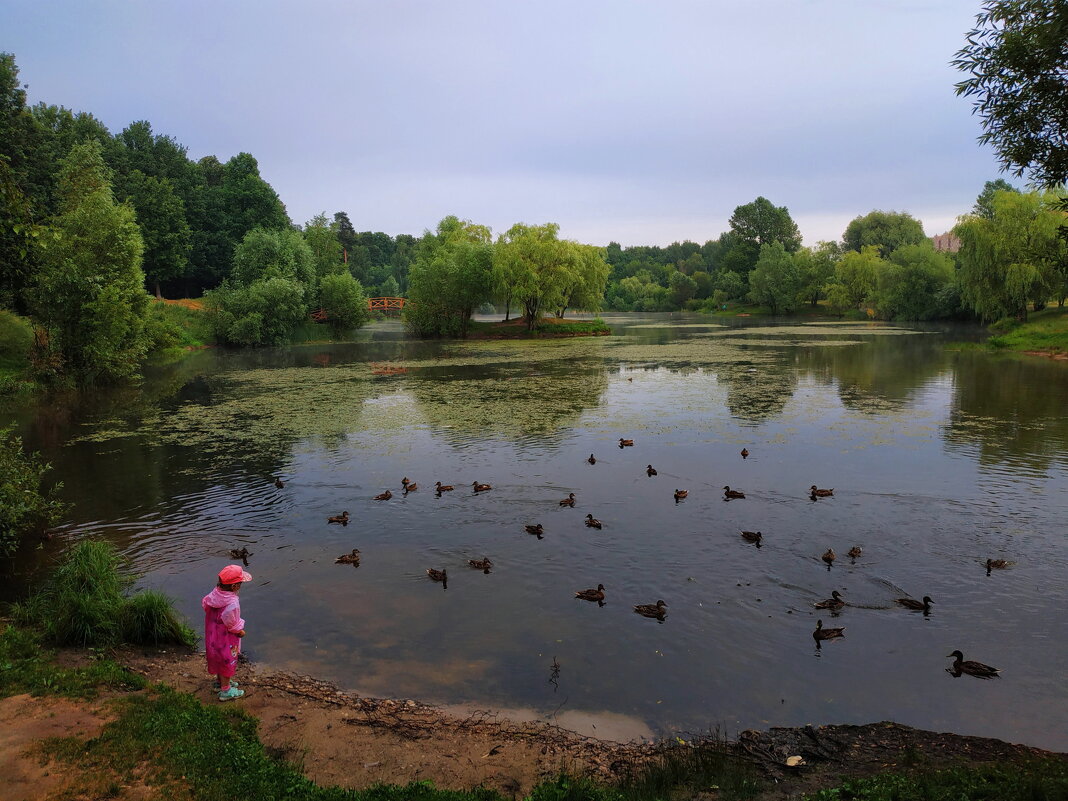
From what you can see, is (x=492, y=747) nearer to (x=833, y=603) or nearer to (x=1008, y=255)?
(x=833, y=603)

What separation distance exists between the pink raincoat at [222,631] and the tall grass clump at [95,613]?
2.34 m

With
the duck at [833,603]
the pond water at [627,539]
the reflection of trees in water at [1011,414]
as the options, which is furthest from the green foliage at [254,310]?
the duck at [833,603]

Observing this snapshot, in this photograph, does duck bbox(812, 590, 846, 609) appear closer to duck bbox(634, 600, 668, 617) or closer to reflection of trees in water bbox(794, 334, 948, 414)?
duck bbox(634, 600, 668, 617)

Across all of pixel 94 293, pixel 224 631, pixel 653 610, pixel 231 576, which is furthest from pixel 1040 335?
pixel 94 293

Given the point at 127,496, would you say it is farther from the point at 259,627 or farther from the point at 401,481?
the point at 259,627

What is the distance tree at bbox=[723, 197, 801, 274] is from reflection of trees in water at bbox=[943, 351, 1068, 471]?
4258 inches

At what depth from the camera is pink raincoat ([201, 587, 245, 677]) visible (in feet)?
27.8

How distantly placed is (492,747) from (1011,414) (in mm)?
27466

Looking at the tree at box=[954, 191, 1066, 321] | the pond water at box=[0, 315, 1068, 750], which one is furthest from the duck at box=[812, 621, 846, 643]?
the tree at box=[954, 191, 1066, 321]

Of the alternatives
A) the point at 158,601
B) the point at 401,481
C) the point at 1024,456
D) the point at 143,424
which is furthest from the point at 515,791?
the point at 143,424

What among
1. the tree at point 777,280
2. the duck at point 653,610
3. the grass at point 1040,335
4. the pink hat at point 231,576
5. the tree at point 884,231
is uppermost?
the tree at point 884,231

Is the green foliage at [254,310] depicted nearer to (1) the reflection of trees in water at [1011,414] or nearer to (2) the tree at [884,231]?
(1) the reflection of trees in water at [1011,414]

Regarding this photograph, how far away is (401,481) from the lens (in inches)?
758

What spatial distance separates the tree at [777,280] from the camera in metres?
119
